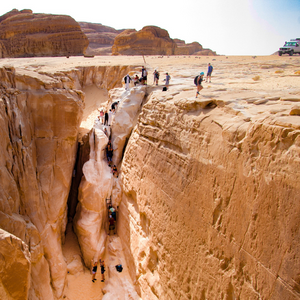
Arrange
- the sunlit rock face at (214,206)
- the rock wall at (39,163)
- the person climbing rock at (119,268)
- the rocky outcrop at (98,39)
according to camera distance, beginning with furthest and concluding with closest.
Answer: the rocky outcrop at (98,39), the person climbing rock at (119,268), the rock wall at (39,163), the sunlit rock face at (214,206)

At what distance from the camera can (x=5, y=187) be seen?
18.3 ft

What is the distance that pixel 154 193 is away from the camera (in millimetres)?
6344

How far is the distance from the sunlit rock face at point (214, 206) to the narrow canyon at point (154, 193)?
0.02 m

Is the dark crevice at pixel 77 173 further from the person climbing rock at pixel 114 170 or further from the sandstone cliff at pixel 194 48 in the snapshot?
the sandstone cliff at pixel 194 48

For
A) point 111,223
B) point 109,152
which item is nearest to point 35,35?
point 109,152

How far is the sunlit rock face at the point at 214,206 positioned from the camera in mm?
3518

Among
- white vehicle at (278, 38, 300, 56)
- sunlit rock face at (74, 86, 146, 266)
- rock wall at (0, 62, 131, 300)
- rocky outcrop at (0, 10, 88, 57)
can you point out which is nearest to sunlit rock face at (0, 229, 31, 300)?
rock wall at (0, 62, 131, 300)

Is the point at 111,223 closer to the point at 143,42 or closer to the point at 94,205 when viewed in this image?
the point at 94,205

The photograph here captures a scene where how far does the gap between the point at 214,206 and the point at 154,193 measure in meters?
2.10

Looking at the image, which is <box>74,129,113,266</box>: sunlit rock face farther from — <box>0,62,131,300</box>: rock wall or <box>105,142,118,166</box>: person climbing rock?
<box>0,62,131,300</box>: rock wall

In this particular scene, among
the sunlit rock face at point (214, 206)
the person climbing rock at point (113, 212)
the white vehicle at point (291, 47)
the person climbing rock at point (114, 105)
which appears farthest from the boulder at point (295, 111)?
the white vehicle at point (291, 47)

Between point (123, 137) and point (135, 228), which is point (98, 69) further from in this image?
point (135, 228)

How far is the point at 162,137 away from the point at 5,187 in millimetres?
3948

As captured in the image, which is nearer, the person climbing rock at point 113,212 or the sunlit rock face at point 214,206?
the sunlit rock face at point 214,206
